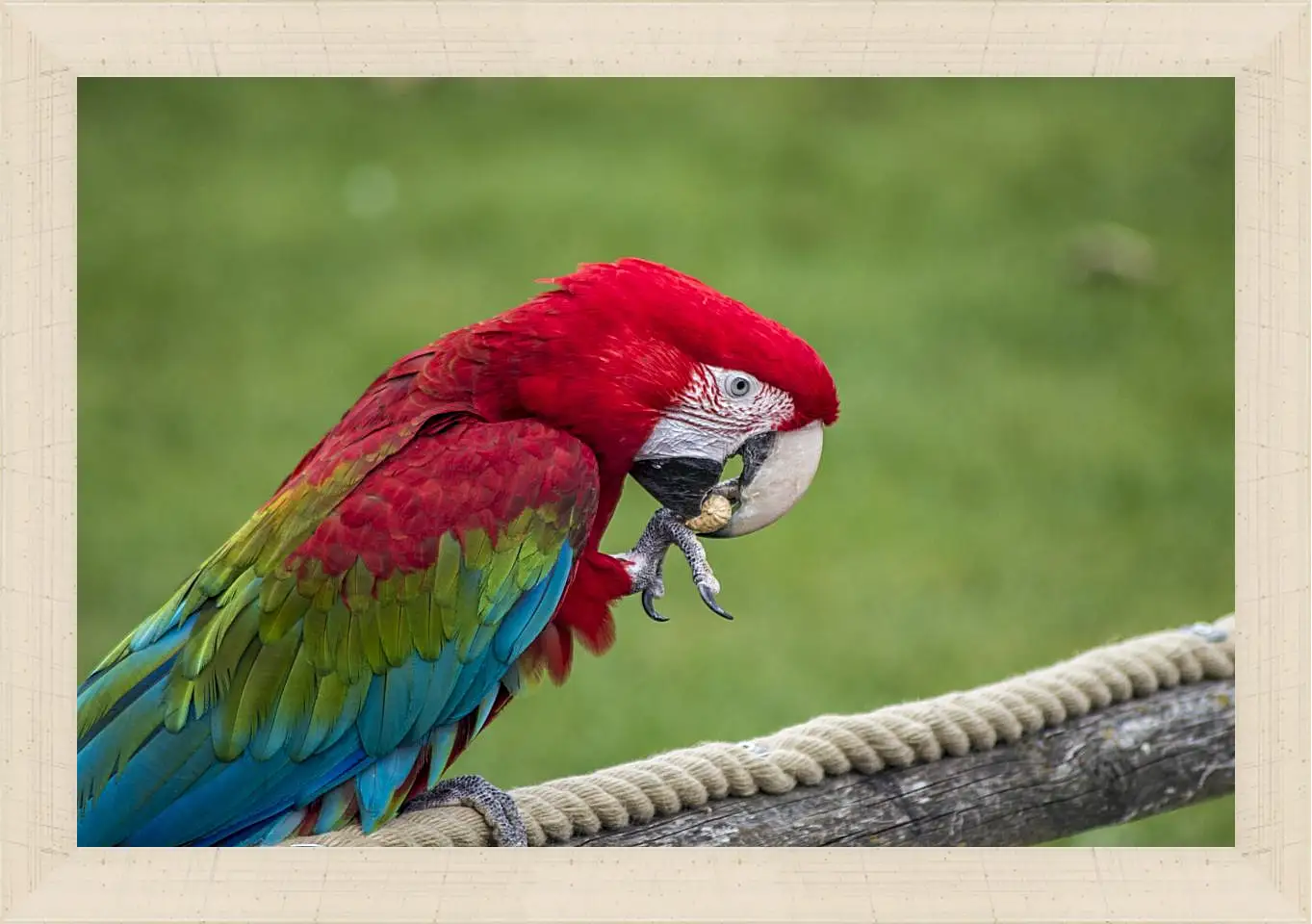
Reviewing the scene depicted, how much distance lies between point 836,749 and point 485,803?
0.43m

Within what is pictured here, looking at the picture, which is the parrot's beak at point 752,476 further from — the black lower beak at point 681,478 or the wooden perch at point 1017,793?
the wooden perch at point 1017,793

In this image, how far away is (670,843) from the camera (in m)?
1.61

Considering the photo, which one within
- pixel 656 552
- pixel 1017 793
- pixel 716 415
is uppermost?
pixel 716 415

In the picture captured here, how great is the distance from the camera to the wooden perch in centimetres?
166

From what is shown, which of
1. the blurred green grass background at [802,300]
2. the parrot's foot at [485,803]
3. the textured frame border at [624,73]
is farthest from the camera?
the blurred green grass background at [802,300]

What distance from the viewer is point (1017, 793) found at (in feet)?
5.96

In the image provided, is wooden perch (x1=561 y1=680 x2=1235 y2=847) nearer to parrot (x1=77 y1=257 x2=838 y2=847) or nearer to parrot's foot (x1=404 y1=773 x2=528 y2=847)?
parrot's foot (x1=404 y1=773 x2=528 y2=847)

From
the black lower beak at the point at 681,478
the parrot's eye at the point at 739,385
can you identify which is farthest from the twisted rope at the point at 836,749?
the parrot's eye at the point at 739,385

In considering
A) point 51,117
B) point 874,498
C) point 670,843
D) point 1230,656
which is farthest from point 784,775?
point 874,498

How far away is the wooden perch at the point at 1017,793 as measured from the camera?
1.66m

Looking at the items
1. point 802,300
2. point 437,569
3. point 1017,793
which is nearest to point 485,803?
point 437,569

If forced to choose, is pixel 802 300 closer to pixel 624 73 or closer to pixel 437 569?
pixel 624 73

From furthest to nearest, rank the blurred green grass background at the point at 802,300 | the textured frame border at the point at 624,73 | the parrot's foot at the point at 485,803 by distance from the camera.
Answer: the blurred green grass background at the point at 802,300 < the parrot's foot at the point at 485,803 < the textured frame border at the point at 624,73

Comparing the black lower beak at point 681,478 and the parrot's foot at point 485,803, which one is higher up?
the black lower beak at point 681,478
